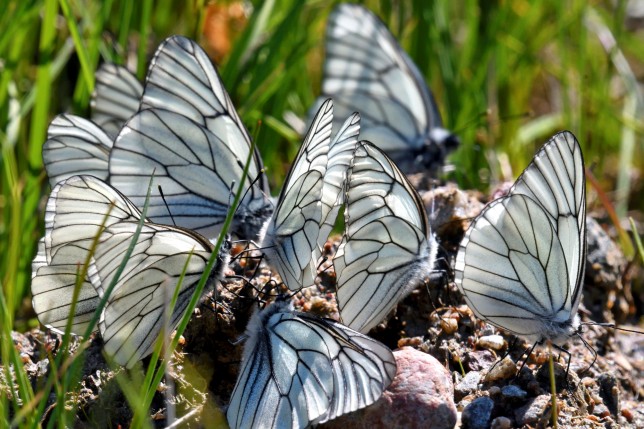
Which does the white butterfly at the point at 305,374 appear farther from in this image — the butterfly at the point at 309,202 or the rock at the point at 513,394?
the rock at the point at 513,394

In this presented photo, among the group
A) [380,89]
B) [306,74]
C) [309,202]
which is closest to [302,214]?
[309,202]

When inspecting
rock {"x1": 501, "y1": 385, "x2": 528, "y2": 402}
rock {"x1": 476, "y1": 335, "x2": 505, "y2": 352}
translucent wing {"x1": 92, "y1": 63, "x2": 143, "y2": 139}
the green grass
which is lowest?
rock {"x1": 501, "y1": 385, "x2": 528, "y2": 402}

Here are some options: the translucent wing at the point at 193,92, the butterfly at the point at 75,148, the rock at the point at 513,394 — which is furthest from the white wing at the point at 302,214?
the butterfly at the point at 75,148

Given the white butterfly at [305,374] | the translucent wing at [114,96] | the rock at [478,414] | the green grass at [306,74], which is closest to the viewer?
the white butterfly at [305,374]

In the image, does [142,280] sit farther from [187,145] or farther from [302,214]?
[187,145]

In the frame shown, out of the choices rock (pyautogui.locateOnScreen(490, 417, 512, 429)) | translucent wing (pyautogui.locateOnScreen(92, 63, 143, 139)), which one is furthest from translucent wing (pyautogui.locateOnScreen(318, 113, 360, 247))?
translucent wing (pyautogui.locateOnScreen(92, 63, 143, 139))

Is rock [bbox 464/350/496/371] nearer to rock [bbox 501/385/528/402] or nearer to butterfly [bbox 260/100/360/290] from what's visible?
rock [bbox 501/385/528/402]

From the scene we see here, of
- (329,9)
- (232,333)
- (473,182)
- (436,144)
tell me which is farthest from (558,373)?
(329,9)
